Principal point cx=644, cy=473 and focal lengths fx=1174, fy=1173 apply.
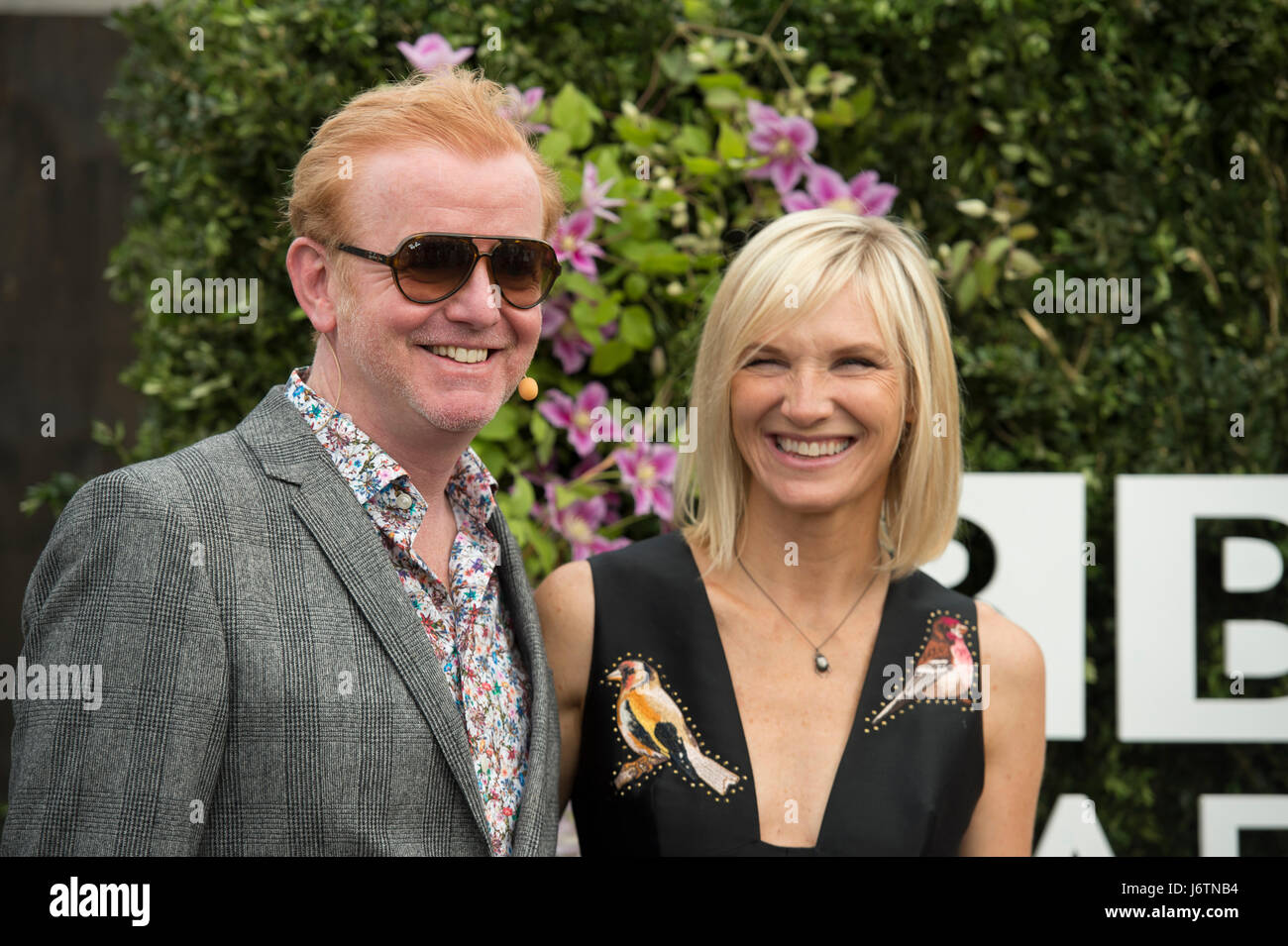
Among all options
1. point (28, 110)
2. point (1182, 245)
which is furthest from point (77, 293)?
point (1182, 245)

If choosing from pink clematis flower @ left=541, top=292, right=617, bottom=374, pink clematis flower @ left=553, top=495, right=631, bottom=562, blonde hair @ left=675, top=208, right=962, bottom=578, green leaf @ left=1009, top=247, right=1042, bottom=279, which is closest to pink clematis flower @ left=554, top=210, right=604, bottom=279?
pink clematis flower @ left=541, top=292, right=617, bottom=374

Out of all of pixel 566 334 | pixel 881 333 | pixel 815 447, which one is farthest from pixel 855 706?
pixel 566 334

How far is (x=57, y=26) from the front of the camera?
14.1 feet

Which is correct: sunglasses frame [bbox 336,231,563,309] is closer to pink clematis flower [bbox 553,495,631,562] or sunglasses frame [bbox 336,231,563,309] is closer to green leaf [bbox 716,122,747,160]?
pink clematis flower [bbox 553,495,631,562]

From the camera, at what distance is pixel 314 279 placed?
1772mm

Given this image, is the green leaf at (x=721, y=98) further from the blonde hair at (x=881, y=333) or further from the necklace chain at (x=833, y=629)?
the necklace chain at (x=833, y=629)

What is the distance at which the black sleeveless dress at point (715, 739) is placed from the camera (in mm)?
2066

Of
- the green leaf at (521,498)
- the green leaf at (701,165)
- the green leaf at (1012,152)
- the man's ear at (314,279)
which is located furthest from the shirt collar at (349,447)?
the green leaf at (1012,152)

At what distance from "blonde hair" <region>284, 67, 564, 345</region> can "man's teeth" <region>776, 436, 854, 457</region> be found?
743mm

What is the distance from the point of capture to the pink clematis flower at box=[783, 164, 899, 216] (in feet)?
10.5

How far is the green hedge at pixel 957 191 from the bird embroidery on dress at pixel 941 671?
45.8 inches

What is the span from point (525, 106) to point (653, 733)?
5.74 feet

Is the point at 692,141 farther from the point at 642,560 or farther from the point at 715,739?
the point at 715,739
